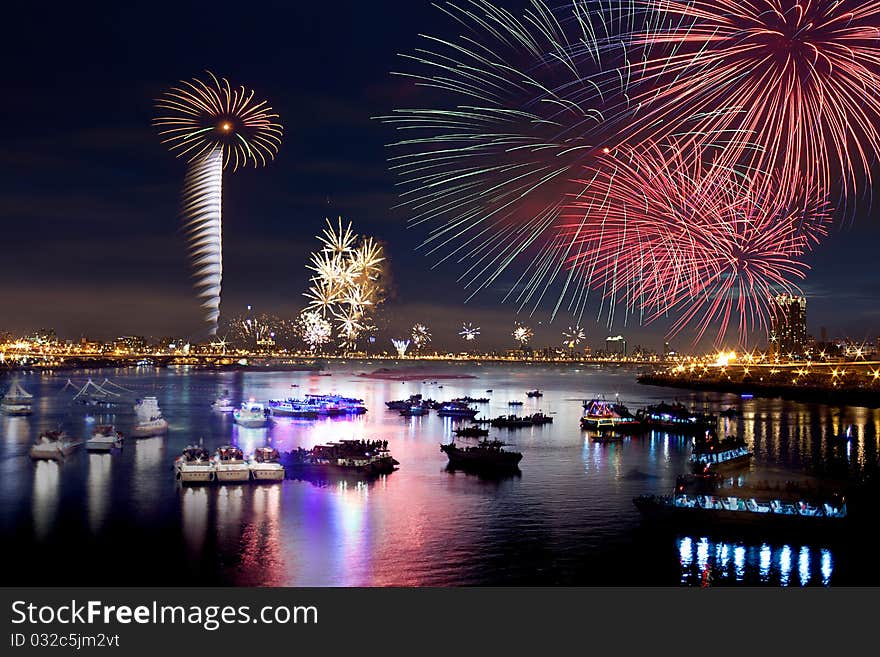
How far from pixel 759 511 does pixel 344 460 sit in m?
17.8

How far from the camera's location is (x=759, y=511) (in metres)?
23.4

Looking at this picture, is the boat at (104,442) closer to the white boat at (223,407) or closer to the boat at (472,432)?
the boat at (472,432)

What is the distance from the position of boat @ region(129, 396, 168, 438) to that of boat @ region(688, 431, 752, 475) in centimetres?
3174

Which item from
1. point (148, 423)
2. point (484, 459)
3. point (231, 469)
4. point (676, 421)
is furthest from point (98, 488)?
point (676, 421)

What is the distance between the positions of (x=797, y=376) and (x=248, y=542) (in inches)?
4204

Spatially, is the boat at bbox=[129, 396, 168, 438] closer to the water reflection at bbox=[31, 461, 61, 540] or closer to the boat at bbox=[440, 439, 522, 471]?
the water reflection at bbox=[31, 461, 61, 540]

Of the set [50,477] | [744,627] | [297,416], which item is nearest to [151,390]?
[297,416]

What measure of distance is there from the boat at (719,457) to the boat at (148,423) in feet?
104

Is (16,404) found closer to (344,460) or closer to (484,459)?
(344,460)

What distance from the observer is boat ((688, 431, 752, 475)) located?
35.5 m

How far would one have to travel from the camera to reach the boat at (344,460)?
34625mm

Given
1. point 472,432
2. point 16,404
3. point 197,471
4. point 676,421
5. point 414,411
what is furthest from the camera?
point 414,411

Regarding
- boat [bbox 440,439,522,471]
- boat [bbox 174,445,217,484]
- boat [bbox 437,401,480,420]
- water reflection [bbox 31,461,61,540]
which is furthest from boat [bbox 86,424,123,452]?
boat [bbox 437,401,480,420]

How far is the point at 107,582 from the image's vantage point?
20.0m
